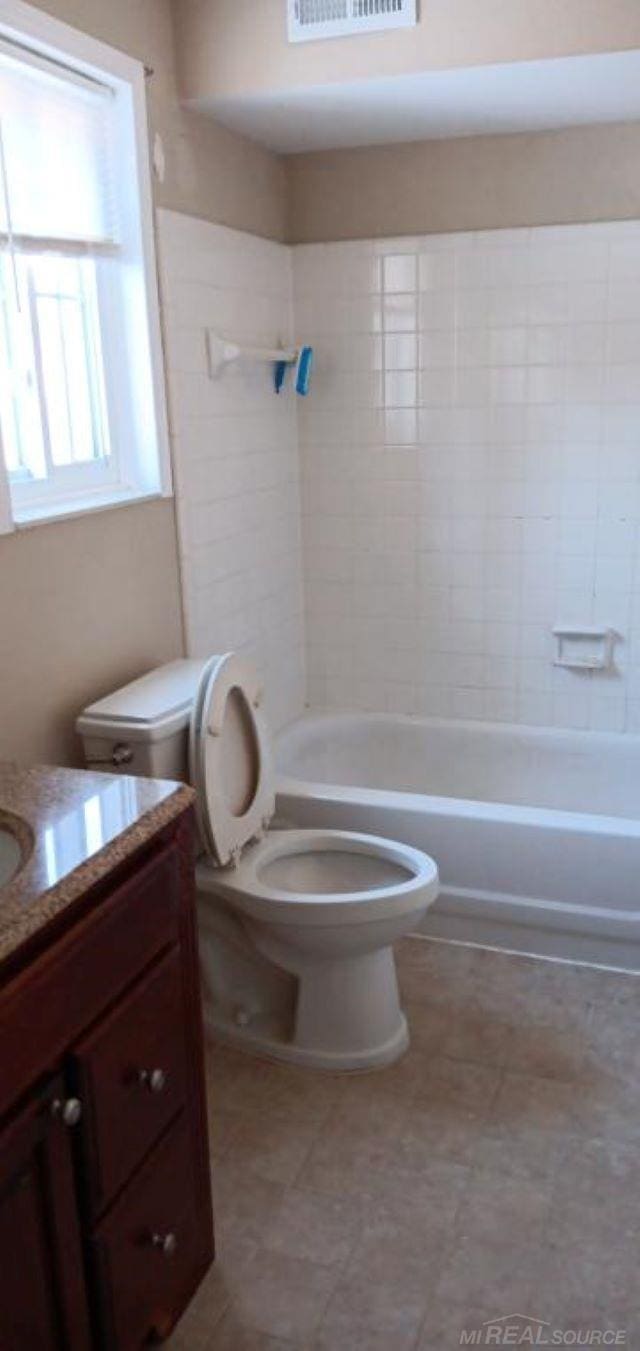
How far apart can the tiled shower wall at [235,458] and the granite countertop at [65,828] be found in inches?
45.1

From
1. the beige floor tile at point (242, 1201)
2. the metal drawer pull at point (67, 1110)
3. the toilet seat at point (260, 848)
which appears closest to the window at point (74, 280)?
the toilet seat at point (260, 848)

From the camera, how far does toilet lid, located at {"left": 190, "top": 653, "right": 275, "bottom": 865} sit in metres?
2.08

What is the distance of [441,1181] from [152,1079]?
2.59ft

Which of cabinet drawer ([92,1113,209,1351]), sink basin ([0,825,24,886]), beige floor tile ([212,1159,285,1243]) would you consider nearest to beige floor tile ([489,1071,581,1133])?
beige floor tile ([212,1159,285,1243])

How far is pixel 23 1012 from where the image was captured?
3.67 ft

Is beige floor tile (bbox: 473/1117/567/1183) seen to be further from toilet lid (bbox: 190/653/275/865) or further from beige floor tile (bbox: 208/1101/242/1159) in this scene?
toilet lid (bbox: 190/653/275/865)

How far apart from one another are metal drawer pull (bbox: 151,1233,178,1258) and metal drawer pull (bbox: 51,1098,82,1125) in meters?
0.36

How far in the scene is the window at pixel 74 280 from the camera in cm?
194

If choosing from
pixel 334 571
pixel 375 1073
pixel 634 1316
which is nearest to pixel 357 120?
pixel 334 571

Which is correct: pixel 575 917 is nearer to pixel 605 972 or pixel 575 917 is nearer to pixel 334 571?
pixel 605 972

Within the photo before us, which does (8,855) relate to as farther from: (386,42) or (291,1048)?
(386,42)

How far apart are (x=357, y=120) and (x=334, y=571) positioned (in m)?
1.29

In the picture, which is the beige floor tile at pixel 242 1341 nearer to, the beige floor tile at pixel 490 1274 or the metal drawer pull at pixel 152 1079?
the beige floor tile at pixel 490 1274

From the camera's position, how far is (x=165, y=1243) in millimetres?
1497
